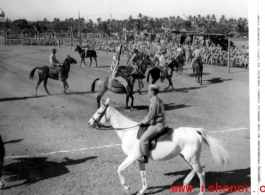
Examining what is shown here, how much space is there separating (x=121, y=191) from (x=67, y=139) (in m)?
4.16

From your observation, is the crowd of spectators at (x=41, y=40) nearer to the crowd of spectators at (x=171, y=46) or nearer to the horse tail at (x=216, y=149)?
the crowd of spectators at (x=171, y=46)

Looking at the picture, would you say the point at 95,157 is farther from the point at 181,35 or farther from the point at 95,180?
the point at 181,35

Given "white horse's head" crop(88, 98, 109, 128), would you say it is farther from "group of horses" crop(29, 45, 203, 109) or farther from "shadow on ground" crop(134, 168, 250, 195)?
"group of horses" crop(29, 45, 203, 109)

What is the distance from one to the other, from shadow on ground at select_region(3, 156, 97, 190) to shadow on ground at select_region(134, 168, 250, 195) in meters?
2.54

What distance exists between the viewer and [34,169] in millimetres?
8891

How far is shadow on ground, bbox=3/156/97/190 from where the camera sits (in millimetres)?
8391

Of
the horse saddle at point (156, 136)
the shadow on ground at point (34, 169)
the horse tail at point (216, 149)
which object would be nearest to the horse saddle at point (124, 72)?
the shadow on ground at point (34, 169)

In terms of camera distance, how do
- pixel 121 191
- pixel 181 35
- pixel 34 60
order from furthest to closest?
pixel 181 35, pixel 34 60, pixel 121 191

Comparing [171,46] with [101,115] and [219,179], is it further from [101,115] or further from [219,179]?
[101,115]

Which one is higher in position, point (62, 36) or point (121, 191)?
point (62, 36)

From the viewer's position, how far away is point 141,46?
36125 mm

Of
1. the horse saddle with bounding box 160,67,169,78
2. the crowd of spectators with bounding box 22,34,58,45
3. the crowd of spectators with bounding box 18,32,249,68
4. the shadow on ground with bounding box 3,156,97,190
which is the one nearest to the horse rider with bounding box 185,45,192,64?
the crowd of spectators with bounding box 18,32,249,68

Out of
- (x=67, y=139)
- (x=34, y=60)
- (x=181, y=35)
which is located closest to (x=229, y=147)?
(x=67, y=139)

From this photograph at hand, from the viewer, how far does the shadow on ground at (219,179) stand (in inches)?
309
